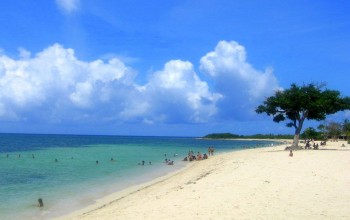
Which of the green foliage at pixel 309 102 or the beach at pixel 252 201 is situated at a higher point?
the green foliage at pixel 309 102

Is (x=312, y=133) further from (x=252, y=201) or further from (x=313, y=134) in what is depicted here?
(x=252, y=201)

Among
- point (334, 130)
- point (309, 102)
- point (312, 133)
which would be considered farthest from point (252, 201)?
point (334, 130)

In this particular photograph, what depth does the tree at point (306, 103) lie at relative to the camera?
4441 centimetres

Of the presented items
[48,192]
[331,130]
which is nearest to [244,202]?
[48,192]

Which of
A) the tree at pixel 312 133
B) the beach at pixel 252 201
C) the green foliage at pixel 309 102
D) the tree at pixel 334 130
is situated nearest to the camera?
the beach at pixel 252 201

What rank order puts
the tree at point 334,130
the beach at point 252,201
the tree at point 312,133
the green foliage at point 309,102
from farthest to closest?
the tree at point 334,130 < the tree at point 312,133 < the green foliage at point 309,102 < the beach at point 252,201

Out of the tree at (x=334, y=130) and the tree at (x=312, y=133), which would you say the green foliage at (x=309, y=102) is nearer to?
the tree at (x=312, y=133)

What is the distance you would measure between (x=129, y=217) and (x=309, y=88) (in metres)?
38.1

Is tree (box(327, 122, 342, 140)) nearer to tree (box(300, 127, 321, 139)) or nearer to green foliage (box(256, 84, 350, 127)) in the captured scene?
tree (box(300, 127, 321, 139))

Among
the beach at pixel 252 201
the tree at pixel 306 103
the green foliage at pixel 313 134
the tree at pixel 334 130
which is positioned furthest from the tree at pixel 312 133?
the beach at pixel 252 201

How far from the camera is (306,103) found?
4475 centimetres

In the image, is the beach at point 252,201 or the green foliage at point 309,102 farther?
the green foliage at point 309,102

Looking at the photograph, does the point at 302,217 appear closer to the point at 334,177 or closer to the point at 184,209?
the point at 184,209

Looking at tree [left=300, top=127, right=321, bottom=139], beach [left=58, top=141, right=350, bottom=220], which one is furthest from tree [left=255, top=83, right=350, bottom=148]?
tree [left=300, top=127, right=321, bottom=139]
